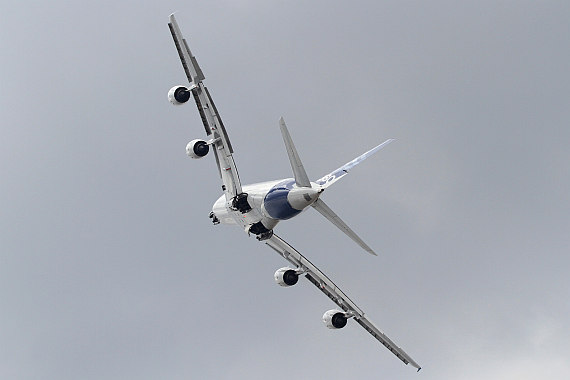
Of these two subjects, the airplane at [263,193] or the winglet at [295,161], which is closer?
the winglet at [295,161]

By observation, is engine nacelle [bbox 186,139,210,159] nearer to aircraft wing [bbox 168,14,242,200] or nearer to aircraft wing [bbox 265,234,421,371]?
aircraft wing [bbox 168,14,242,200]

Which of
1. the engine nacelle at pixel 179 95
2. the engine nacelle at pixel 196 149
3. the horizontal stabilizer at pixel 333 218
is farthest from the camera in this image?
the engine nacelle at pixel 196 149

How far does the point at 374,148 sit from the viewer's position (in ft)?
273

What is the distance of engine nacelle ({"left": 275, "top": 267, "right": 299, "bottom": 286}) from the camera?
297 ft

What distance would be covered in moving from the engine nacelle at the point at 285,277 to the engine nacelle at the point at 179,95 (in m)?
17.1

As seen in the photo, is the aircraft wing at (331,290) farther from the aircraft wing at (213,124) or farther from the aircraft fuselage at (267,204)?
the aircraft wing at (213,124)

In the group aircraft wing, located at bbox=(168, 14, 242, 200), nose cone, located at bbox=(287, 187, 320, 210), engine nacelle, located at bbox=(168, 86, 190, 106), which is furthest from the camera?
engine nacelle, located at bbox=(168, 86, 190, 106)

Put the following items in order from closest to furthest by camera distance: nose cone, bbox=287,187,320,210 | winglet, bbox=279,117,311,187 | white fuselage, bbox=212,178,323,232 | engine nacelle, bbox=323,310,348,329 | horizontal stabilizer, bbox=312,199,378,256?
1. winglet, bbox=279,117,311,187
2. nose cone, bbox=287,187,320,210
3. white fuselage, bbox=212,178,323,232
4. horizontal stabilizer, bbox=312,199,378,256
5. engine nacelle, bbox=323,310,348,329

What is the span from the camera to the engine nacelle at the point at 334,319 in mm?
93562

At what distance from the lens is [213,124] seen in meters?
83.8

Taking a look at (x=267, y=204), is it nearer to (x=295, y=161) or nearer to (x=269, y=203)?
(x=269, y=203)

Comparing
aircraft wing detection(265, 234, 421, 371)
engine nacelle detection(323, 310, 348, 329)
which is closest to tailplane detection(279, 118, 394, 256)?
aircraft wing detection(265, 234, 421, 371)

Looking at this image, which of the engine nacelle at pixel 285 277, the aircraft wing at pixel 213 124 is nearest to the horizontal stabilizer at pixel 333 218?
the aircraft wing at pixel 213 124

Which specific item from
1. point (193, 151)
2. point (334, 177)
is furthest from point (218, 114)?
point (334, 177)
